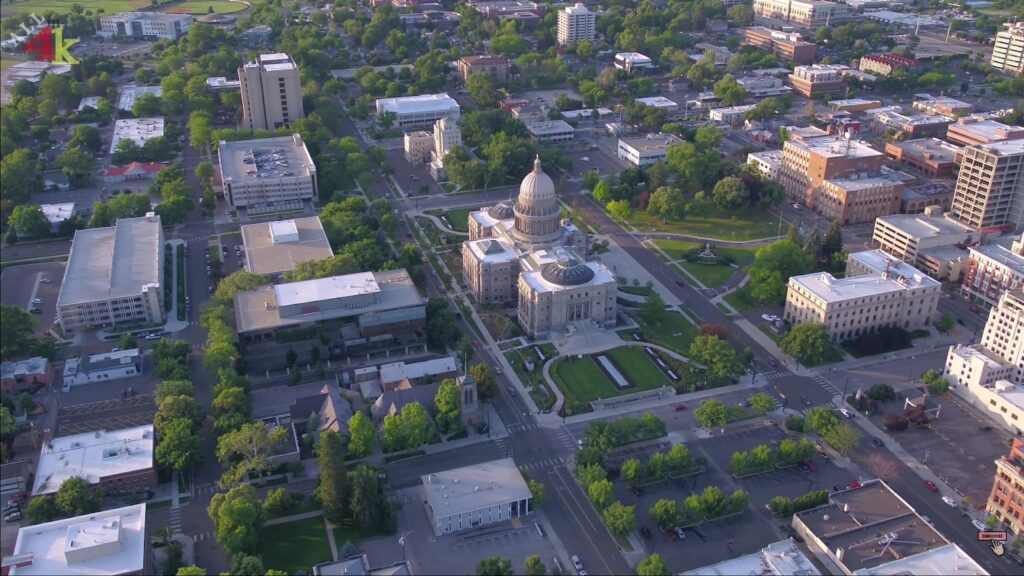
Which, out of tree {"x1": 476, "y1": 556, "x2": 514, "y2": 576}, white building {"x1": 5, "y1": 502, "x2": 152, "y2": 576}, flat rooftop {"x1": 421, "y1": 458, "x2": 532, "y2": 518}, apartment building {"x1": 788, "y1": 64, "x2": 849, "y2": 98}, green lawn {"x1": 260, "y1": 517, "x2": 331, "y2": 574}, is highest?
apartment building {"x1": 788, "y1": 64, "x2": 849, "y2": 98}

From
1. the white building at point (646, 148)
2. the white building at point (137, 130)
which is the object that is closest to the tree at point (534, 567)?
the white building at point (646, 148)

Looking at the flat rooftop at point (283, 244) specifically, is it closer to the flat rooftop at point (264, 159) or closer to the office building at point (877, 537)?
the flat rooftop at point (264, 159)

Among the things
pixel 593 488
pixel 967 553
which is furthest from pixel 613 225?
pixel 967 553

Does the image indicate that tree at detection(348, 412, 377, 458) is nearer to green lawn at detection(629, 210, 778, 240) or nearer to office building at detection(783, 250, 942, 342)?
office building at detection(783, 250, 942, 342)

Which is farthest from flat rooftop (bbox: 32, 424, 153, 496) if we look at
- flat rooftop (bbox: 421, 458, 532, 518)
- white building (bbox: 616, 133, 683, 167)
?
white building (bbox: 616, 133, 683, 167)

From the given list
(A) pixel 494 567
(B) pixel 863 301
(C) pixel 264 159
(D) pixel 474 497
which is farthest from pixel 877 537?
(C) pixel 264 159

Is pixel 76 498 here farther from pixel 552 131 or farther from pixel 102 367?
pixel 552 131

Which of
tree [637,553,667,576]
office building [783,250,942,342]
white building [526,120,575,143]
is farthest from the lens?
white building [526,120,575,143]

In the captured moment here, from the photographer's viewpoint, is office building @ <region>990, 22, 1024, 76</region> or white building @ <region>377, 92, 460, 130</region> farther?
office building @ <region>990, 22, 1024, 76</region>
